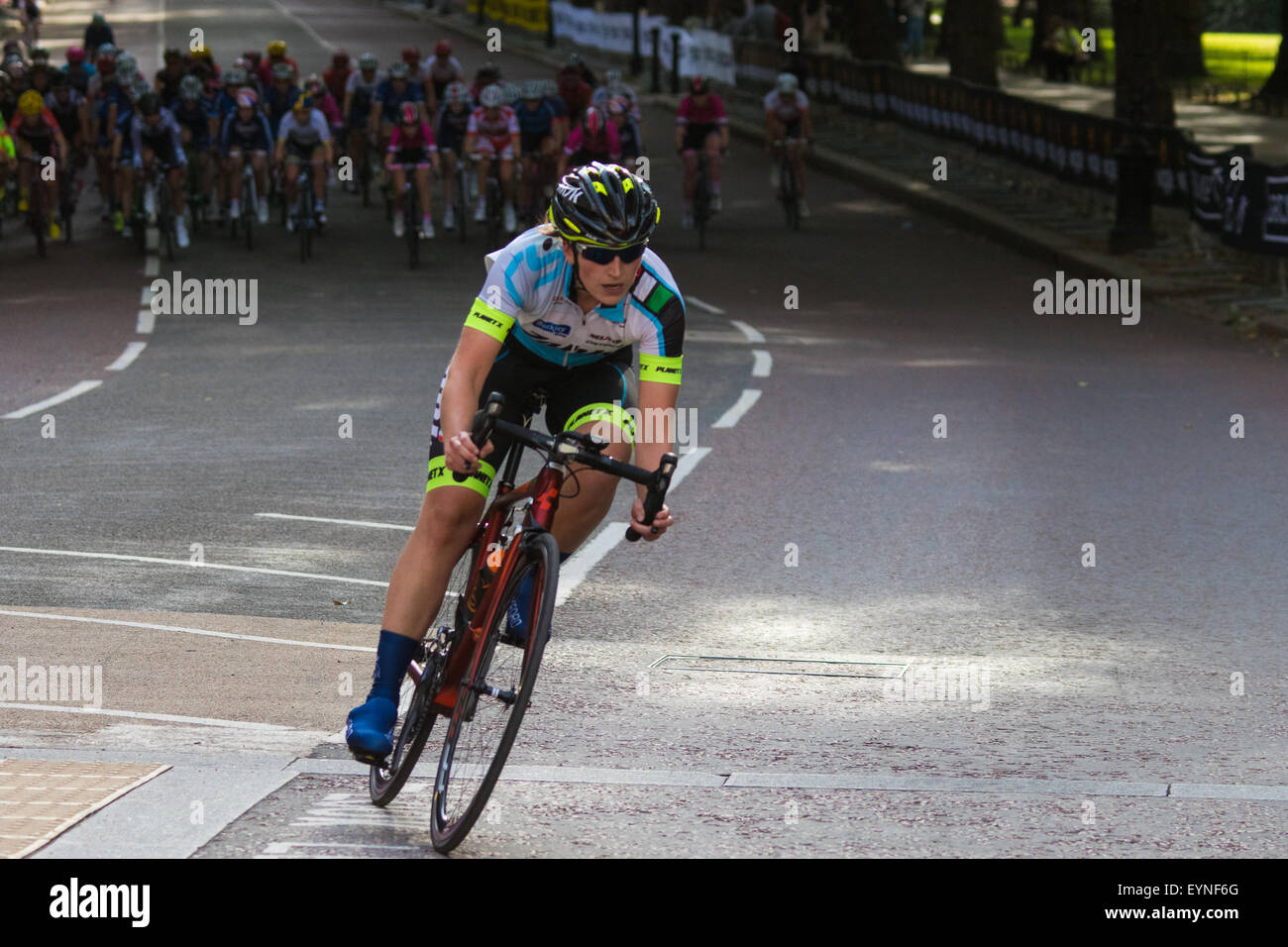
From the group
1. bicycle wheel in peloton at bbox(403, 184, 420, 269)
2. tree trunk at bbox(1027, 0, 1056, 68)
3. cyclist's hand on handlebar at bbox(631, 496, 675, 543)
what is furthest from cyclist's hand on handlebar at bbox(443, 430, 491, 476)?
tree trunk at bbox(1027, 0, 1056, 68)

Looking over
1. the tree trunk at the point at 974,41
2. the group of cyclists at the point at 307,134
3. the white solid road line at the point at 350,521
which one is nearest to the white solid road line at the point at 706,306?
the group of cyclists at the point at 307,134

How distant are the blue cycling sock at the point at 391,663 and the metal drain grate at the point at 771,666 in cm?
227

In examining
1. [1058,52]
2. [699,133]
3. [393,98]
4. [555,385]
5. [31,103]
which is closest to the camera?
[555,385]

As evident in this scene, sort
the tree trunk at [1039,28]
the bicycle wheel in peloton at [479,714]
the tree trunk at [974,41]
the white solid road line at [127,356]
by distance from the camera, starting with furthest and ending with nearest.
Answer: the tree trunk at [1039,28]
the tree trunk at [974,41]
the white solid road line at [127,356]
the bicycle wheel in peloton at [479,714]

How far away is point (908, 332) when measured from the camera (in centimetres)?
1994

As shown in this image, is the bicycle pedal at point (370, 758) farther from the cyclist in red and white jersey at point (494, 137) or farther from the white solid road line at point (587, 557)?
the cyclist in red and white jersey at point (494, 137)

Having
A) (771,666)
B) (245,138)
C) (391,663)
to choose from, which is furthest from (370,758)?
(245,138)

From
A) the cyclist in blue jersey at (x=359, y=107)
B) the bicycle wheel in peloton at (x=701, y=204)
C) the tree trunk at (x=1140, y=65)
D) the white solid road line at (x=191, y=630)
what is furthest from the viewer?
the cyclist in blue jersey at (x=359, y=107)

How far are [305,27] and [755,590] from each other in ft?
214

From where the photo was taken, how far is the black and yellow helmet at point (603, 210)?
547cm

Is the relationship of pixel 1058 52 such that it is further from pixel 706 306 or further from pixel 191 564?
pixel 191 564

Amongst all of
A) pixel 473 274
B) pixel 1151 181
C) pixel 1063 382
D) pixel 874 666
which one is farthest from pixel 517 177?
pixel 874 666

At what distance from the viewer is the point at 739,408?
1523 centimetres

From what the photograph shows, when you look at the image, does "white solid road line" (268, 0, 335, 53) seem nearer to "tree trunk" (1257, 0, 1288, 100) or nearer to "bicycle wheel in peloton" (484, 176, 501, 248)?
"tree trunk" (1257, 0, 1288, 100)
